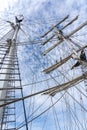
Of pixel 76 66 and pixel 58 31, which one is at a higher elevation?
pixel 58 31

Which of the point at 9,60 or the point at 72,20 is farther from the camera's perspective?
the point at 72,20

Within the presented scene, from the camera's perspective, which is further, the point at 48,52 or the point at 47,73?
the point at 48,52

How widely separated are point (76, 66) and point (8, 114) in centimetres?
706

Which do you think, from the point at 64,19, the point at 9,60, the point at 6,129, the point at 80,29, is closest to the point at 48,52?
the point at 80,29

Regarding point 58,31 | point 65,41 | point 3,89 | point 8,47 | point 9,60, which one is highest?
point 58,31

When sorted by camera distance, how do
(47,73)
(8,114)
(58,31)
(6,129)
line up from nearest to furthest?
(6,129) < (8,114) < (47,73) < (58,31)

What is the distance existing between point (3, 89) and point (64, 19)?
15108 mm

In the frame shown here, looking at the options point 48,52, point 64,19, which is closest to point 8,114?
point 48,52

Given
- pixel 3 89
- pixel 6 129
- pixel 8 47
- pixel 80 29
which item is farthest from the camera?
pixel 80 29

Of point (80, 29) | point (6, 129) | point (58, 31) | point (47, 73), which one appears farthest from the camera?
point (58, 31)

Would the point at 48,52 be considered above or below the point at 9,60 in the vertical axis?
above

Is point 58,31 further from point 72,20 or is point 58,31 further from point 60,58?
point 60,58

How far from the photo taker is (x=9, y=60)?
13.5 m

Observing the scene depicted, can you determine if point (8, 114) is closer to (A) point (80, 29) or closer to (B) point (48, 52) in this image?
(B) point (48, 52)
